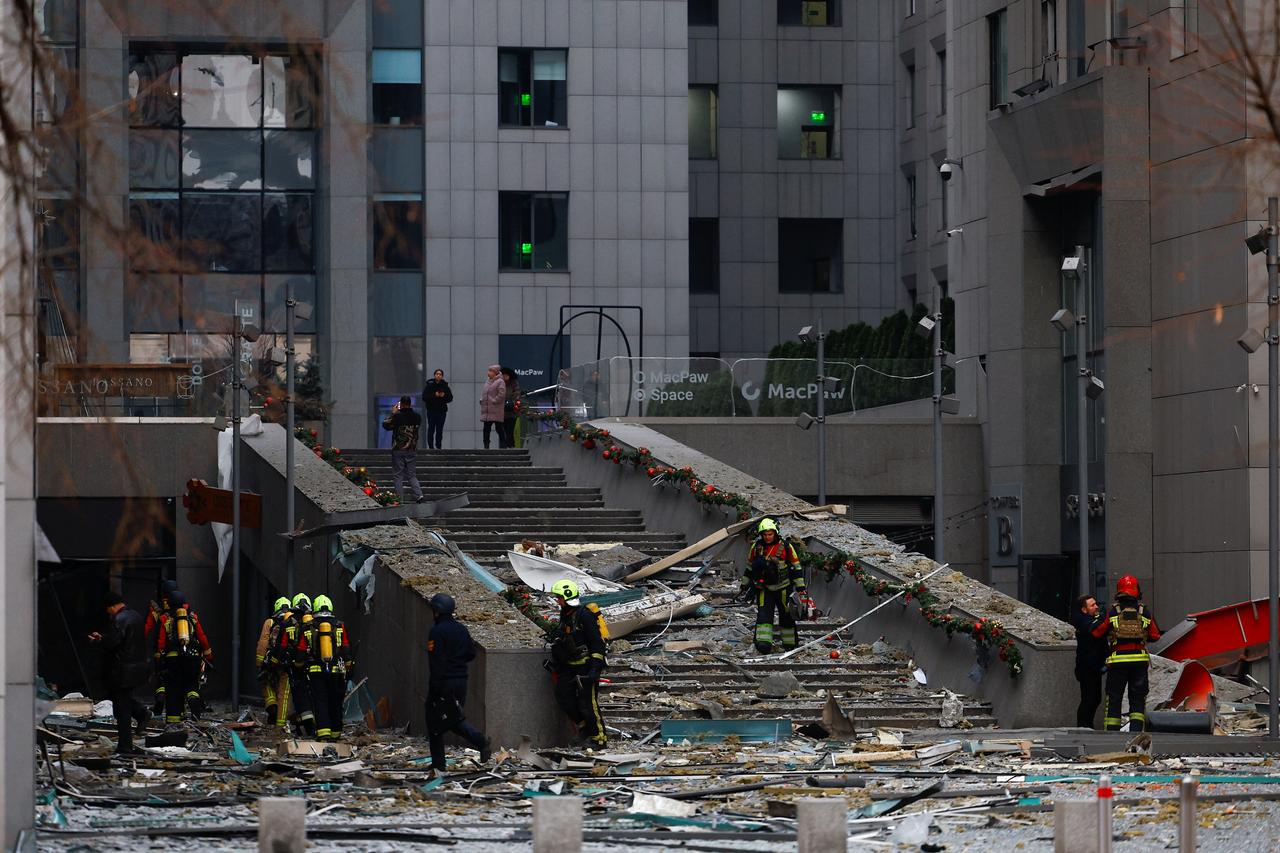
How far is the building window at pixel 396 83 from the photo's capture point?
5062 cm

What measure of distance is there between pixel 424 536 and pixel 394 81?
2704cm

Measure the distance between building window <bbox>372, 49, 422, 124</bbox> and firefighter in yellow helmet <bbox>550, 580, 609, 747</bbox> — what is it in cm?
3251

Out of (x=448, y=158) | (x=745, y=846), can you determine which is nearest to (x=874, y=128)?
(x=448, y=158)

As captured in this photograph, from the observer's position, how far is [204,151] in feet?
163

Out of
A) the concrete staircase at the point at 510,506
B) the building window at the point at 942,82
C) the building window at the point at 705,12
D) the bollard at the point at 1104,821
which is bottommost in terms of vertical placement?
the bollard at the point at 1104,821

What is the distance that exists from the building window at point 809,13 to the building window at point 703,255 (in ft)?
19.3

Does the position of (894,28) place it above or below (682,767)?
above

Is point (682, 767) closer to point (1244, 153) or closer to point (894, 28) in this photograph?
point (1244, 153)

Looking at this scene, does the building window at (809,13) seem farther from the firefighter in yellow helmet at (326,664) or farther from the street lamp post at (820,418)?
the firefighter in yellow helmet at (326,664)

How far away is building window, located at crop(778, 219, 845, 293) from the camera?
60.6 meters

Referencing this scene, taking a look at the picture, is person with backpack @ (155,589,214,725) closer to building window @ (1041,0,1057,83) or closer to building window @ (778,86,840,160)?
building window @ (1041,0,1057,83)

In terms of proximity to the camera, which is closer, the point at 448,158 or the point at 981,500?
the point at 981,500

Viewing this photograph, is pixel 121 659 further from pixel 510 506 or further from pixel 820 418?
pixel 820 418

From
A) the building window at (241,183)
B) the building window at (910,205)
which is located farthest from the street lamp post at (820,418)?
the building window at (910,205)
